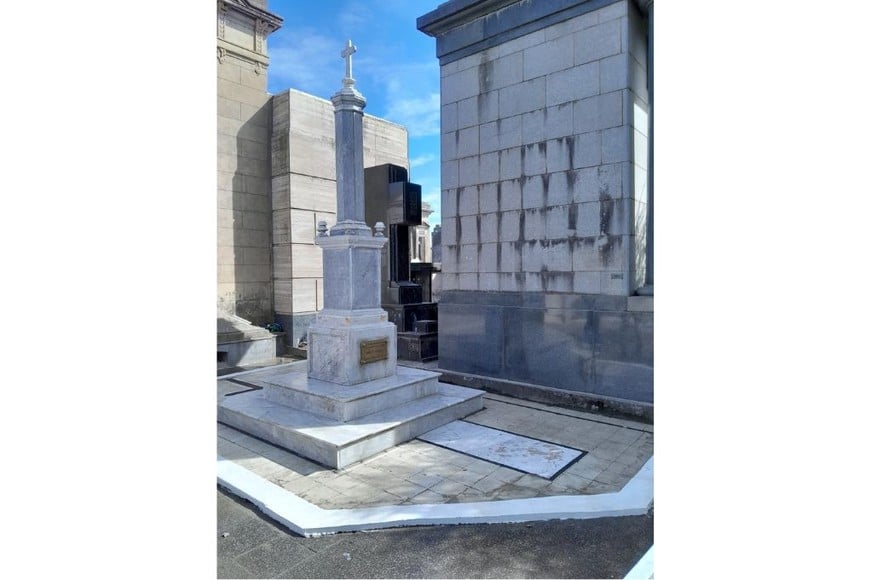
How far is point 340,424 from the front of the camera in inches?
246

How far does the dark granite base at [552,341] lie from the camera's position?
7.72 meters

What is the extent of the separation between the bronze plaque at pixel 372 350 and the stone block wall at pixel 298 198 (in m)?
7.11

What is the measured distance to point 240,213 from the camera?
535 inches

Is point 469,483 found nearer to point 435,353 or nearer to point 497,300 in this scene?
point 497,300

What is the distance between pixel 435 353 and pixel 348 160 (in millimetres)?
6211

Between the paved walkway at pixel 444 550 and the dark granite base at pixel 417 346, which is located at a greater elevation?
the dark granite base at pixel 417 346

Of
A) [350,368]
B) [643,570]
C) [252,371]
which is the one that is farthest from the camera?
[252,371]

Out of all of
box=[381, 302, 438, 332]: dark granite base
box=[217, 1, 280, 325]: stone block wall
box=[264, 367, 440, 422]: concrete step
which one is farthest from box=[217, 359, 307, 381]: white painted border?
box=[264, 367, 440, 422]: concrete step

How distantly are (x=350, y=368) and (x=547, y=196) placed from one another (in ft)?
15.6

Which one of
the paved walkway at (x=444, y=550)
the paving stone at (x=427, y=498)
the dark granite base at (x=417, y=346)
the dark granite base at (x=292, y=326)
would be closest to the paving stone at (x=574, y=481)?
the paved walkway at (x=444, y=550)

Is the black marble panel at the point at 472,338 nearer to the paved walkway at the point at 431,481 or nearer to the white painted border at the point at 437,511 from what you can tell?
the paved walkway at the point at 431,481

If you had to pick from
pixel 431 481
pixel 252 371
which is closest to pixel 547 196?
pixel 431 481

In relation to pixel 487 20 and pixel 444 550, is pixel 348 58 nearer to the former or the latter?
pixel 487 20

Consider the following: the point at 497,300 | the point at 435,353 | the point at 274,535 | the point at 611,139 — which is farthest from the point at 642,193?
the point at 274,535
